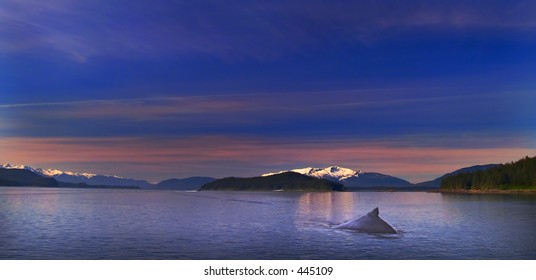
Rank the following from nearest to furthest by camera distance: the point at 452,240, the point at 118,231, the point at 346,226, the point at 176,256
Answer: the point at 176,256 < the point at 452,240 < the point at 118,231 < the point at 346,226

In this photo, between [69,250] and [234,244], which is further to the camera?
[234,244]

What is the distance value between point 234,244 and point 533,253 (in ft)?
75.5

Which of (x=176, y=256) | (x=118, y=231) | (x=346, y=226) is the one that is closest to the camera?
(x=176, y=256)

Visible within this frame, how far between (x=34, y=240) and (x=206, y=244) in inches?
607

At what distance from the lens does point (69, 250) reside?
35750 millimetres

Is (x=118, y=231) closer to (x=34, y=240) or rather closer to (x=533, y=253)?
(x=34, y=240)
